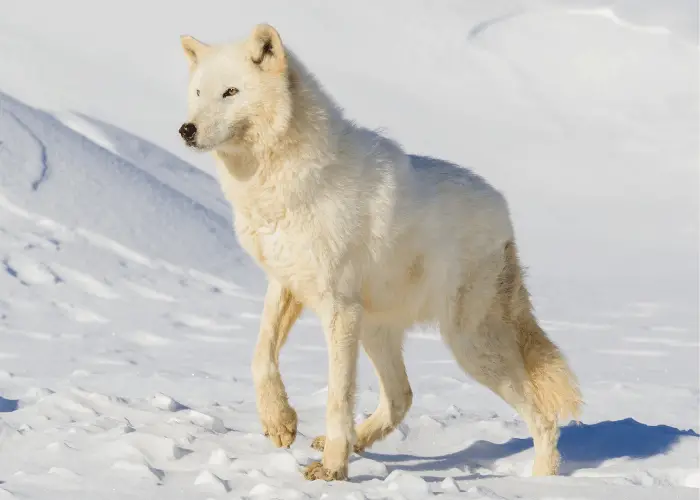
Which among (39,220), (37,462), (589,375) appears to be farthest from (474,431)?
(39,220)

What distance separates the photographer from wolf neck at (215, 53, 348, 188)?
4.56 meters

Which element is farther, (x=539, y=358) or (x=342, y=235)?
(x=539, y=358)

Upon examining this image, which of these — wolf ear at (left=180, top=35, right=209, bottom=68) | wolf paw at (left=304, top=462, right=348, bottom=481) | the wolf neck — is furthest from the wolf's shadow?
wolf ear at (left=180, top=35, right=209, bottom=68)

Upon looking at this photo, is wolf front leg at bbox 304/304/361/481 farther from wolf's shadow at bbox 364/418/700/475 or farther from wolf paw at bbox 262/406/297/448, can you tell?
wolf's shadow at bbox 364/418/700/475

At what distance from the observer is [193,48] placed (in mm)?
4773

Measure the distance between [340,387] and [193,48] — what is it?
1.81 m

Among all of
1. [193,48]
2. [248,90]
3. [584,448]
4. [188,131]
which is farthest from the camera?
[584,448]

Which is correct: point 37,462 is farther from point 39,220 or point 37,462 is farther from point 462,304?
point 39,220

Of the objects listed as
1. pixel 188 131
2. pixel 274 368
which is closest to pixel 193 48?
pixel 188 131

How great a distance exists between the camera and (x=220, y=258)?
49.8 ft

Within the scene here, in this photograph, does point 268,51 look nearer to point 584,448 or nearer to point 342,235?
point 342,235

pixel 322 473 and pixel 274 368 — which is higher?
pixel 274 368

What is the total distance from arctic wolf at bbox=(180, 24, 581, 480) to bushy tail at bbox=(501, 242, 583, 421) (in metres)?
0.01

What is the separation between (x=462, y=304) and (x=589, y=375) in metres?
5.75
